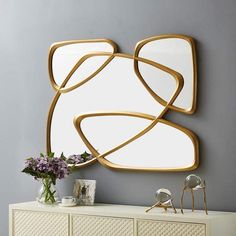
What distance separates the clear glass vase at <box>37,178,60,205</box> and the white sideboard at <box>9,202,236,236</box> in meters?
0.06

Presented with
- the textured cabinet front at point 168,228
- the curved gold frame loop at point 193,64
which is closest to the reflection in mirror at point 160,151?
the curved gold frame loop at point 193,64

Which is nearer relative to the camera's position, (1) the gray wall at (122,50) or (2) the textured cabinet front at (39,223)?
(1) the gray wall at (122,50)

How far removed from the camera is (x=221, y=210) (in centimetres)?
350

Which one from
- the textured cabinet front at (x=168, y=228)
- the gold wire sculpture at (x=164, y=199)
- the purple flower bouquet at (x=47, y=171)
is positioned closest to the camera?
the textured cabinet front at (x=168, y=228)

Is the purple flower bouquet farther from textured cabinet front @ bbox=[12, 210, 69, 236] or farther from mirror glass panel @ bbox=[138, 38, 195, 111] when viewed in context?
mirror glass panel @ bbox=[138, 38, 195, 111]

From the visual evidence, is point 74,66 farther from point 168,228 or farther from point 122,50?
point 168,228

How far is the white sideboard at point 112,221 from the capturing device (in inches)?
128

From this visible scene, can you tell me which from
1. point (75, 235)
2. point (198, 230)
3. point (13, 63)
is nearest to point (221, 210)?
point (198, 230)

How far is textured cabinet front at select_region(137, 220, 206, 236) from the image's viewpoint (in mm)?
3229

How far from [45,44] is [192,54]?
1114 mm

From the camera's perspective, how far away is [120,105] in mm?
3838

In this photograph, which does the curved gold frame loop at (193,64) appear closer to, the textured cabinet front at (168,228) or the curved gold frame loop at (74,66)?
the curved gold frame loop at (74,66)

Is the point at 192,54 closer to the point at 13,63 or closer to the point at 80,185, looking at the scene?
the point at 80,185

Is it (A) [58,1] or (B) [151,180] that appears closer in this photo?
(B) [151,180]
